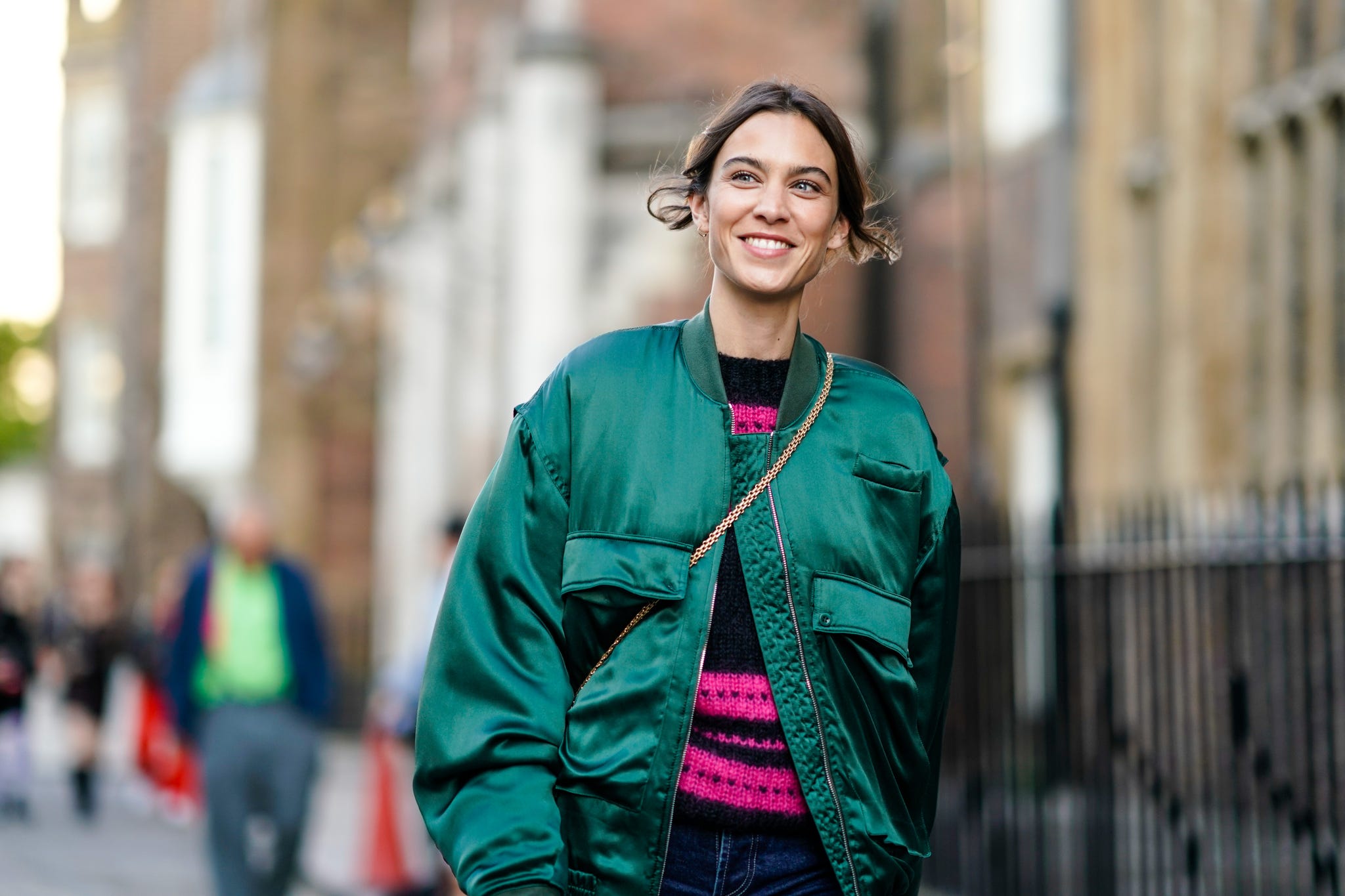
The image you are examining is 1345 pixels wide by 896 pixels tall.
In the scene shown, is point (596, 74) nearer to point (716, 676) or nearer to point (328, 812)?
point (328, 812)

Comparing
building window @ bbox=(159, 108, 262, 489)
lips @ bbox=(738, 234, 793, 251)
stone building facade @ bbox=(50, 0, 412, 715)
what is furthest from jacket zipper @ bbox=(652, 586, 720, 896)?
building window @ bbox=(159, 108, 262, 489)

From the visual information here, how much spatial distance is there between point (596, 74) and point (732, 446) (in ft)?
47.2

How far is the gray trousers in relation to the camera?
778 cm

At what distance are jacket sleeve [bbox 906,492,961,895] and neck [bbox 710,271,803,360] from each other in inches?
13.3

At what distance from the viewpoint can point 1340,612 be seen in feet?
19.8

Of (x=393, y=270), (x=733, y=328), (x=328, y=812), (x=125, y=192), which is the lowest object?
(x=328, y=812)

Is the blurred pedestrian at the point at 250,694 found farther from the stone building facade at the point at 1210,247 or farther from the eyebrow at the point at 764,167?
the eyebrow at the point at 764,167

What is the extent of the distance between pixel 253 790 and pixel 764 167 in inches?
225

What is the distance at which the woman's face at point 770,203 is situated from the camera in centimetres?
273

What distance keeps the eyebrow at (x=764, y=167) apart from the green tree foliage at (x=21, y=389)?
2358 inches

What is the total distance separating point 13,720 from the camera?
14.6 metres

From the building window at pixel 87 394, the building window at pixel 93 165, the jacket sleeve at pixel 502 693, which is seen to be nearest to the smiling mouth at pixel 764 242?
the jacket sleeve at pixel 502 693

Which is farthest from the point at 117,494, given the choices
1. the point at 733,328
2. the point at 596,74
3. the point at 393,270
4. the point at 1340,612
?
the point at 733,328

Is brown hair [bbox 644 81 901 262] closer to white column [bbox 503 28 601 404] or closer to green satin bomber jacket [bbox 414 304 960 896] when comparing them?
green satin bomber jacket [bbox 414 304 960 896]
